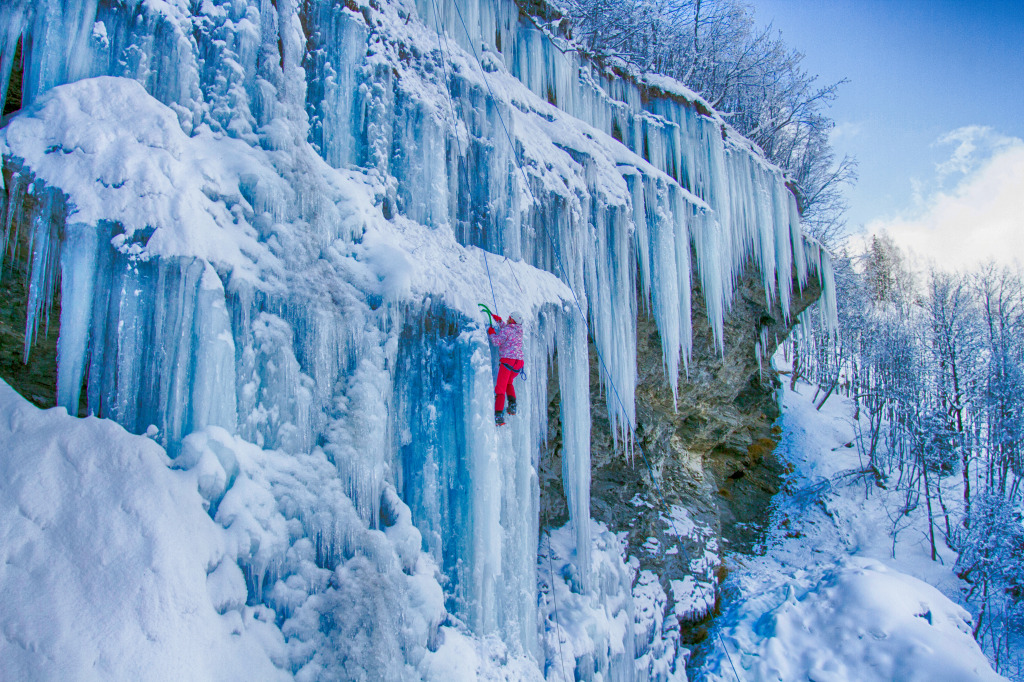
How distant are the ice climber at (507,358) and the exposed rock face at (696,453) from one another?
2.19m

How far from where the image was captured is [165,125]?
10.6ft

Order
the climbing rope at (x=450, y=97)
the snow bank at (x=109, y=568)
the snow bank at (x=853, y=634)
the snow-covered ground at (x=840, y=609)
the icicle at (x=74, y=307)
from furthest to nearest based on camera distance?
the snow-covered ground at (x=840, y=609)
the snow bank at (x=853, y=634)
the climbing rope at (x=450, y=97)
the icicle at (x=74, y=307)
the snow bank at (x=109, y=568)

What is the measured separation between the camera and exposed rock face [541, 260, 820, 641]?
23.1 feet

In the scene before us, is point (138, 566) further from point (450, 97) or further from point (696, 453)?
point (696, 453)

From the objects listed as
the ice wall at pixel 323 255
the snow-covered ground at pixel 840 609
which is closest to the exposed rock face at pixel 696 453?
the snow-covered ground at pixel 840 609

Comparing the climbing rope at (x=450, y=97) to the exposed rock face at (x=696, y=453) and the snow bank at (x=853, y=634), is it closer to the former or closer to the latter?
the exposed rock face at (x=696, y=453)

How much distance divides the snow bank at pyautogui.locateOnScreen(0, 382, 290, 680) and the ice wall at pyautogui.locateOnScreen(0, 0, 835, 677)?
17 cm

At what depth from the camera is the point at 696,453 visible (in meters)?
9.35

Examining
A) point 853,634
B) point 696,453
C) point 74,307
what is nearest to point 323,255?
point 74,307

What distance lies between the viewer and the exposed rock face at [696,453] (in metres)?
7.05

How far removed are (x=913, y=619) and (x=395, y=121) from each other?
7740 mm

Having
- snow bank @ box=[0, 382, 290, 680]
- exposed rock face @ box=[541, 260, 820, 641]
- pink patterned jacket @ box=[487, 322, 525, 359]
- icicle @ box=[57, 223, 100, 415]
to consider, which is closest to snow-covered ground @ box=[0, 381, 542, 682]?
snow bank @ box=[0, 382, 290, 680]

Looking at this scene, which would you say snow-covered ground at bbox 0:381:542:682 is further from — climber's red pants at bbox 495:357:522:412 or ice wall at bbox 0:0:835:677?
climber's red pants at bbox 495:357:522:412

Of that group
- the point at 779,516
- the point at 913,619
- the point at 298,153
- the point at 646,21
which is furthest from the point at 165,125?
the point at 779,516
